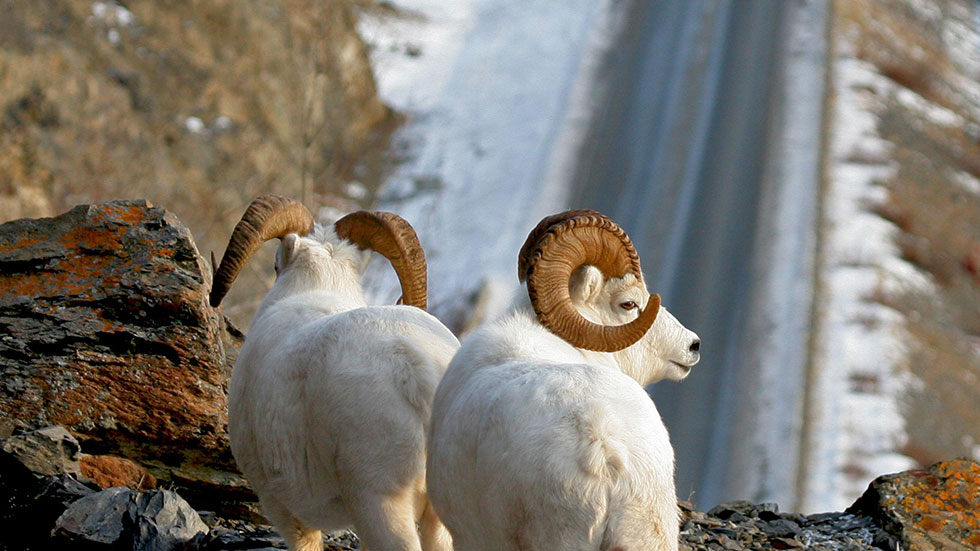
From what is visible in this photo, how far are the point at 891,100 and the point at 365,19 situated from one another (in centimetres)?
1537

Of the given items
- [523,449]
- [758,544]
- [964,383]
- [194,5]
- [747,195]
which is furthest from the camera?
[194,5]

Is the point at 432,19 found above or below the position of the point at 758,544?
above

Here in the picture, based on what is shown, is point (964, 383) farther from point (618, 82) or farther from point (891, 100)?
point (618, 82)

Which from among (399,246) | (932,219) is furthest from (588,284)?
(932,219)

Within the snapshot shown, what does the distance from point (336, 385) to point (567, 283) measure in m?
1.35

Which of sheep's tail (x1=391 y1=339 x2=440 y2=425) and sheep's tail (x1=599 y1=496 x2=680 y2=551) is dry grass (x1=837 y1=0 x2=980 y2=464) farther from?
sheep's tail (x1=599 y1=496 x2=680 y2=551)

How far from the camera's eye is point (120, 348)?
8.64m

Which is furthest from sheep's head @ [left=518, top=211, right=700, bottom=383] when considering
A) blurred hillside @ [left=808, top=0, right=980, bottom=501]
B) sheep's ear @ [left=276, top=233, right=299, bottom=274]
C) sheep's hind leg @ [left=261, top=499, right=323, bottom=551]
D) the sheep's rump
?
blurred hillside @ [left=808, top=0, right=980, bottom=501]

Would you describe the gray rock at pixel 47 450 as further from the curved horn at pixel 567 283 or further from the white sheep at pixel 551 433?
the curved horn at pixel 567 283

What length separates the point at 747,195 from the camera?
23.8 m

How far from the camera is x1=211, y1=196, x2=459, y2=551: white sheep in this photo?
5727 millimetres

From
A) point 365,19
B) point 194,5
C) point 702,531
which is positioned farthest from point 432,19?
point 702,531

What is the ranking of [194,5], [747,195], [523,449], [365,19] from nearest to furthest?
[523,449]
[747,195]
[194,5]
[365,19]

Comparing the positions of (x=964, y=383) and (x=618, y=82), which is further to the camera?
(x=618, y=82)
